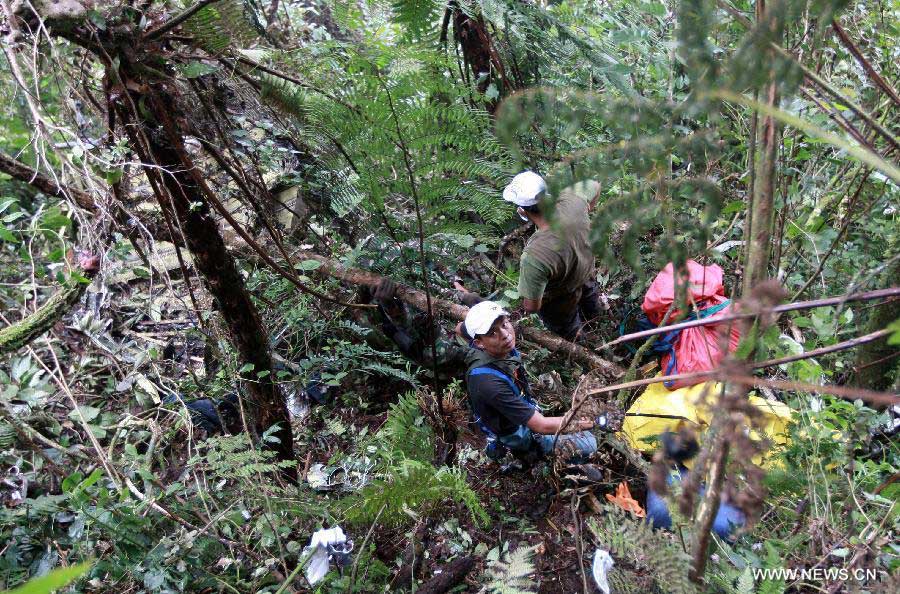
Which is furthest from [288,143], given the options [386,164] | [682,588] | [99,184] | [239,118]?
[682,588]

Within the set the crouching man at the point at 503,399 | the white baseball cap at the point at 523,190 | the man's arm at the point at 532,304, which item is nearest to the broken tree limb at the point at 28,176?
the crouching man at the point at 503,399

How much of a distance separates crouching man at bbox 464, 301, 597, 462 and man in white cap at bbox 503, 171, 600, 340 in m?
0.58

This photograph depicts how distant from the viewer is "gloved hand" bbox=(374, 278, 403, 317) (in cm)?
417

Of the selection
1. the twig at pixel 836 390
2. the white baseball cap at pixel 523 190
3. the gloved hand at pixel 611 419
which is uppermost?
the twig at pixel 836 390

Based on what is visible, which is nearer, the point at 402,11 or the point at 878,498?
the point at 878,498

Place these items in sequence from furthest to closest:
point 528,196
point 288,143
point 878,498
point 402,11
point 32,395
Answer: point 288,143 < point 528,196 < point 32,395 < point 402,11 < point 878,498

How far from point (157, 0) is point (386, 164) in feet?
4.92

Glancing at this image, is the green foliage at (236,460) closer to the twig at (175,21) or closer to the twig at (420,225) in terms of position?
the twig at (420,225)

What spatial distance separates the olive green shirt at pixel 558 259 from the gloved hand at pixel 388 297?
0.88 metres

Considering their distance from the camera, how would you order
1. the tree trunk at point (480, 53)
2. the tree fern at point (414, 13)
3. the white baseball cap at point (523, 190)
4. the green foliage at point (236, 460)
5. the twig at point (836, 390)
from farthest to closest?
the tree trunk at point (480, 53) < the white baseball cap at point (523, 190) < the tree fern at point (414, 13) < the green foliage at point (236, 460) < the twig at point (836, 390)

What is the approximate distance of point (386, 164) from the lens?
368 cm

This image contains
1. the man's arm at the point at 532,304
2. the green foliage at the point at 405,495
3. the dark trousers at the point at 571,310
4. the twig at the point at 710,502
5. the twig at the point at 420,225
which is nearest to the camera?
the twig at the point at 710,502

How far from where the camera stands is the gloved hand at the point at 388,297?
417 cm

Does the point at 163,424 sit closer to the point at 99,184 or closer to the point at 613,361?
the point at 99,184
